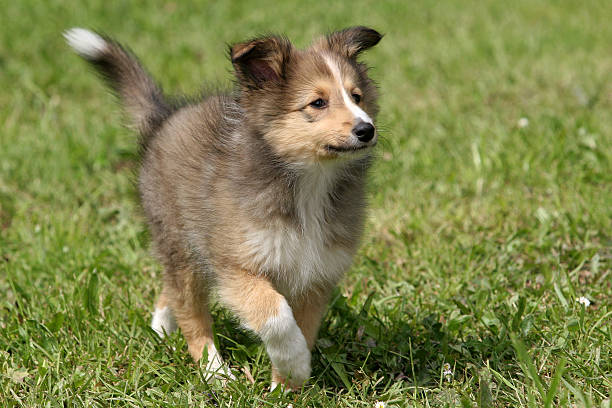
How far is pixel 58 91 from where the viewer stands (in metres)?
7.47

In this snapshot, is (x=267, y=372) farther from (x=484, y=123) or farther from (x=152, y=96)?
(x=484, y=123)

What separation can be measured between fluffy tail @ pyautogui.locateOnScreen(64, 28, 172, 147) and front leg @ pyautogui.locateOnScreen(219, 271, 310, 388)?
49.0 inches

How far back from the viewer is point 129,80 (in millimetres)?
4398

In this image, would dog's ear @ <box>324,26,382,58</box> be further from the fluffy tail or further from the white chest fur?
the fluffy tail

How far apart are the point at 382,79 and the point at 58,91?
3.26 metres

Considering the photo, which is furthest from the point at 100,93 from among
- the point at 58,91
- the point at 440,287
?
the point at 440,287

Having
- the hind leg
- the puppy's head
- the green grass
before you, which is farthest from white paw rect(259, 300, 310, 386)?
the puppy's head

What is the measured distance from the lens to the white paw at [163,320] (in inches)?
164

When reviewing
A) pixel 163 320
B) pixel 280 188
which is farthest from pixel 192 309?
pixel 280 188

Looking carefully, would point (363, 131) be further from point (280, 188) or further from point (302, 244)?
point (302, 244)

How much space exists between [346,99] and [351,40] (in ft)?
1.64

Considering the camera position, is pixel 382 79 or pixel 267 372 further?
pixel 382 79

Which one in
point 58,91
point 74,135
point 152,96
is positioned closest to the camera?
point 152,96

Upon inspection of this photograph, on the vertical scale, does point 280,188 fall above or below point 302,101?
below
